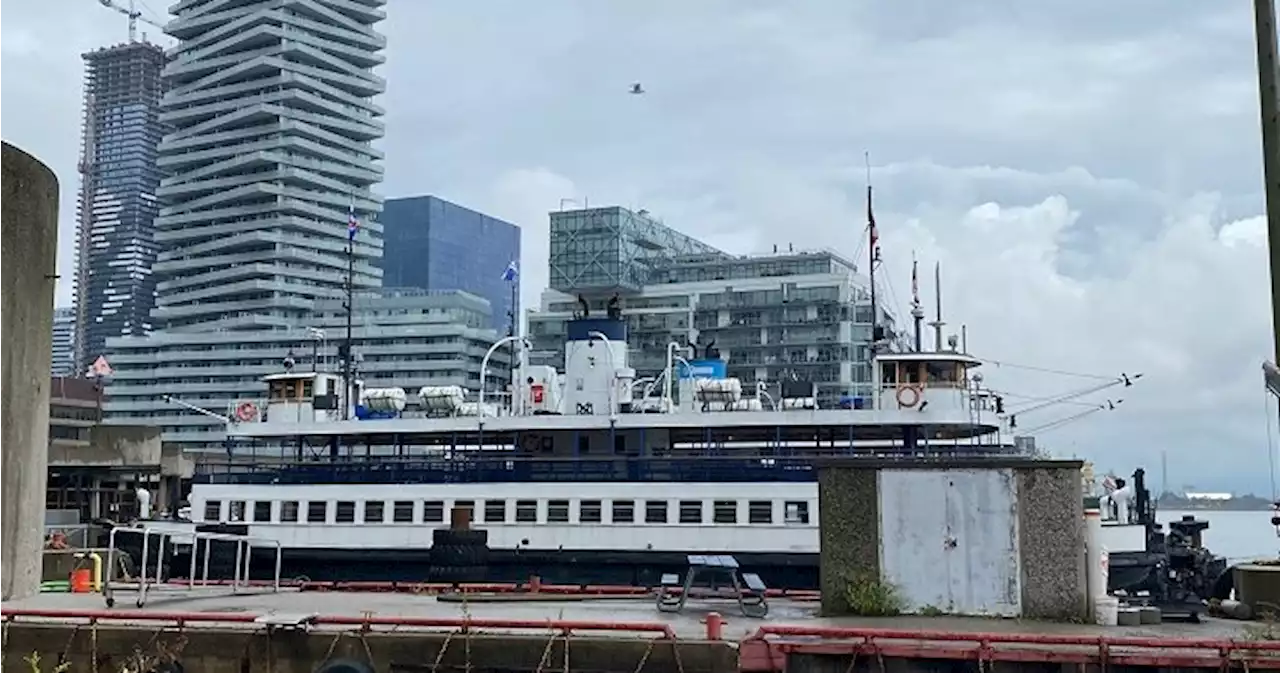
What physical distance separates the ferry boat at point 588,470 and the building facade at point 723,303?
79093 millimetres

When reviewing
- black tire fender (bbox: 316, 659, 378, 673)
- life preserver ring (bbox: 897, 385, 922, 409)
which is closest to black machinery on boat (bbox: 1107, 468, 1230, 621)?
life preserver ring (bbox: 897, 385, 922, 409)

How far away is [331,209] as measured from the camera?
18100cm

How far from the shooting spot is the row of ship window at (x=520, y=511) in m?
29.1

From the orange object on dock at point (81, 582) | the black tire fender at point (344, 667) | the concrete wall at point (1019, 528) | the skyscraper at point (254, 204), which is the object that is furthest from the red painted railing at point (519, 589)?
the skyscraper at point (254, 204)

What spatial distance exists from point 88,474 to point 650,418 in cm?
2788

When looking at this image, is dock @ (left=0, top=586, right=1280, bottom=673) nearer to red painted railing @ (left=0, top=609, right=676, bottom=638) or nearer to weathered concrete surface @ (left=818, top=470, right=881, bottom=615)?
red painted railing @ (left=0, top=609, right=676, bottom=638)

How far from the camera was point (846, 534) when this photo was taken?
52.1 ft

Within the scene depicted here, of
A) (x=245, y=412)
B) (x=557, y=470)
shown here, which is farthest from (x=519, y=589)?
(x=245, y=412)

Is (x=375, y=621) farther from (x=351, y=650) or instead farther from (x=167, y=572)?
(x=167, y=572)

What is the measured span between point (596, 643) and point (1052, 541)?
19.9 feet

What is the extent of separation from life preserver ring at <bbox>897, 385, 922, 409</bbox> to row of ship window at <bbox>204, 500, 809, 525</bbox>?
449 centimetres

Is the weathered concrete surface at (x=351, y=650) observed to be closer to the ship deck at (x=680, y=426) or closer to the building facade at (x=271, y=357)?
the ship deck at (x=680, y=426)

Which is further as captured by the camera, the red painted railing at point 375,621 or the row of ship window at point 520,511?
the row of ship window at point 520,511

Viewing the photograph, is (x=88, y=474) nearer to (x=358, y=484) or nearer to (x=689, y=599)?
(x=358, y=484)
